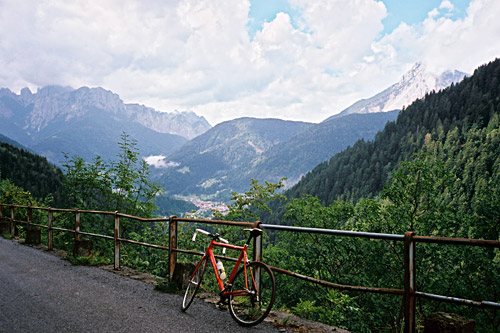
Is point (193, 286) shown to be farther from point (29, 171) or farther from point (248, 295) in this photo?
point (29, 171)

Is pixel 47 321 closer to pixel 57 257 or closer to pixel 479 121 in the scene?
pixel 57 257

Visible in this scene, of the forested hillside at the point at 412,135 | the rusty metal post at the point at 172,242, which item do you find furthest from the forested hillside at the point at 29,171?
the rusty metal post at the point at 172,242

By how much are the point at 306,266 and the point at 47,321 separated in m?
6.06

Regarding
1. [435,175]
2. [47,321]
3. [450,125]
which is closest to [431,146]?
[450,125]

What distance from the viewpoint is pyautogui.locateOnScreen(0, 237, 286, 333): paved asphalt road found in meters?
4.34

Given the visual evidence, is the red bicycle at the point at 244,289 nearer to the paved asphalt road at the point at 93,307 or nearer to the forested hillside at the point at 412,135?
the paved asphalt road at the point at 93,307

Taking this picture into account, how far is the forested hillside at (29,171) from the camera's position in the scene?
82875 millimetres

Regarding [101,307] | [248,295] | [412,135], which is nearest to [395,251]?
[248,295]

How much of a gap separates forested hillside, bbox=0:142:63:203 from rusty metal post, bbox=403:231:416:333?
294 ft

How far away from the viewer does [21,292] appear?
591cm

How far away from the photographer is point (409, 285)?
3.55 m

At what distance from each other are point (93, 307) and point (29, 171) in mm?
97470

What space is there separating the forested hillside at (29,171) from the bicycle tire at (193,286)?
285 feet

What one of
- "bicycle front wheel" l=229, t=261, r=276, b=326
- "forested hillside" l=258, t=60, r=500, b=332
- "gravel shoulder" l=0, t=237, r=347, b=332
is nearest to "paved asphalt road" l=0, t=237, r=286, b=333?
"gravel shoulder" l=0, t=237, r=347, b=332
